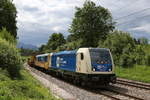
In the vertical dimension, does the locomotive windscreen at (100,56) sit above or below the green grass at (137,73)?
above

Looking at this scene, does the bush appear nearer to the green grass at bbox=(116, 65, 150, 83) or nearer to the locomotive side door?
the locomotive side door

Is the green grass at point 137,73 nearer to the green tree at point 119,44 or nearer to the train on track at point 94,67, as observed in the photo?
the green tree at point 119,44

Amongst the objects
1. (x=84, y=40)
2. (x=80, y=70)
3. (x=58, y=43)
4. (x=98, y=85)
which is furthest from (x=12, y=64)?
(x=58, y=43)

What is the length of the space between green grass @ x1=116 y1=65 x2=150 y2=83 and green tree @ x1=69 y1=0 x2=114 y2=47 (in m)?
27.7

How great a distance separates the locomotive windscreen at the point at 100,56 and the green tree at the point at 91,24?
38541mm

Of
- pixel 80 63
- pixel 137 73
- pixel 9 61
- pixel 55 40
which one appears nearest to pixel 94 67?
pixel 80 63

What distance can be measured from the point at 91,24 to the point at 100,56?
42608 mm

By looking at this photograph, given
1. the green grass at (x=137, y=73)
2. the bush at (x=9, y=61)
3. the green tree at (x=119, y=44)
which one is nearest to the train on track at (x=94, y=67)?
the bush at (x=9, y=61)

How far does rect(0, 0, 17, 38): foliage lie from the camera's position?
4700 cm

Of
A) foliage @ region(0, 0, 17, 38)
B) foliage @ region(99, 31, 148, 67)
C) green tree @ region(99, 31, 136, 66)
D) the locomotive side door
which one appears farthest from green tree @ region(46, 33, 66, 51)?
the locomotive side door

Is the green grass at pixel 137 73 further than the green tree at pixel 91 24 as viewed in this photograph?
No

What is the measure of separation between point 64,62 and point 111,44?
15.9 m

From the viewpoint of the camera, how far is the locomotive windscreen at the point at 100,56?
17.6 meters

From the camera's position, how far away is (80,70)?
60.3ft
